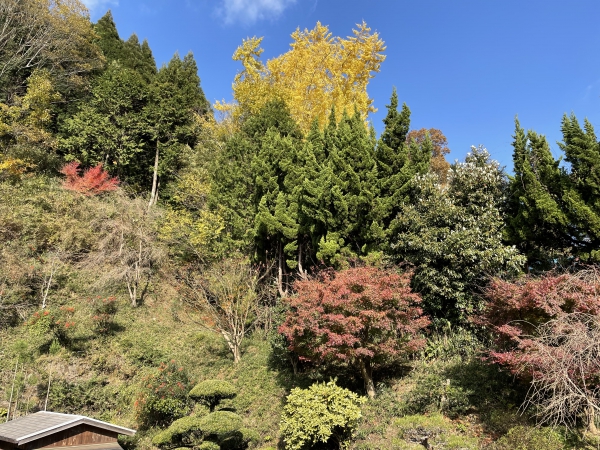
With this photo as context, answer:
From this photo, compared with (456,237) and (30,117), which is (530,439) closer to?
(456,237)

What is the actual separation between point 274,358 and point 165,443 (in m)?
3.86

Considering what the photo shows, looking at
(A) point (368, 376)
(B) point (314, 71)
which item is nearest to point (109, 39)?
(B) point (314, 71)

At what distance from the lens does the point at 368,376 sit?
339 inches

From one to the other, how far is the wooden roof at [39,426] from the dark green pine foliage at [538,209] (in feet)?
32.3

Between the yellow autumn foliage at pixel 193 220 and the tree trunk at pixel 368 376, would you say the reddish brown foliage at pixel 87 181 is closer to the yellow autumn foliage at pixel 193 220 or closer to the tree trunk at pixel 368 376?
the yellow autumn foliage at pixel 193 220

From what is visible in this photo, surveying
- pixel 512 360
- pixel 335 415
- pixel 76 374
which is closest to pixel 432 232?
pixel 512 360

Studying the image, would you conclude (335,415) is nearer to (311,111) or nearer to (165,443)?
(165,443)

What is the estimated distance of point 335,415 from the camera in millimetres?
6992

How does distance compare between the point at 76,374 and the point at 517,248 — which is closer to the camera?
the point at 517,248

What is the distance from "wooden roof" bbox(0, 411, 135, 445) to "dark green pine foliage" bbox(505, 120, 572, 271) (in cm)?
983

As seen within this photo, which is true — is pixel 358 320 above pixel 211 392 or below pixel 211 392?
above

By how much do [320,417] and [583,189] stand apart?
25.4ft

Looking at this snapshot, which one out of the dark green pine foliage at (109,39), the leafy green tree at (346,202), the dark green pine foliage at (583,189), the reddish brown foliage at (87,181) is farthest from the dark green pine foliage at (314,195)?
the dark green pine foliage at (109,39)

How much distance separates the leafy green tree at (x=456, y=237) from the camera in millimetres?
9180
